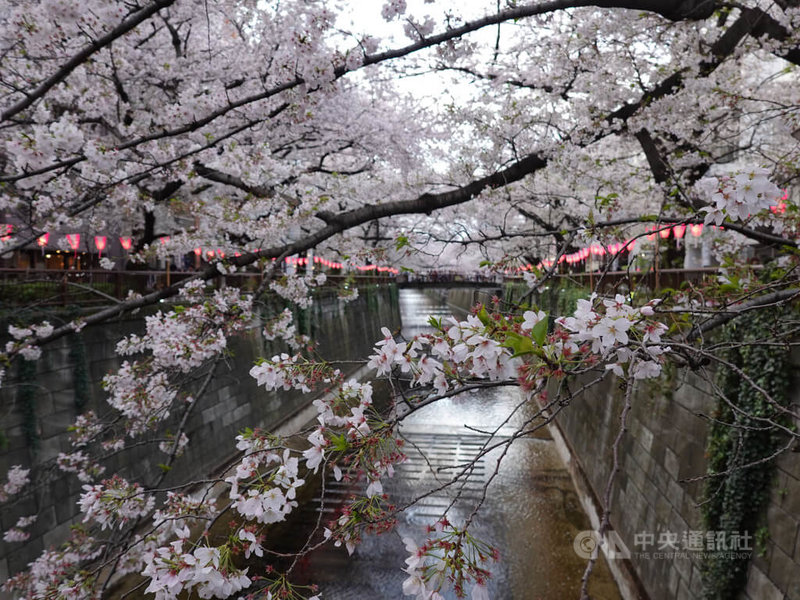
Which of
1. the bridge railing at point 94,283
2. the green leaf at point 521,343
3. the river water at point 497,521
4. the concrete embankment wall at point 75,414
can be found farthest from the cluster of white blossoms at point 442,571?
the bridge railing at point 94,283

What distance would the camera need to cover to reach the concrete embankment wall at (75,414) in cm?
661

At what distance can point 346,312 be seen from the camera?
14.6m

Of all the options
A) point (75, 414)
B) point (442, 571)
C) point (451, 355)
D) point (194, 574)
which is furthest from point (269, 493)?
point (75, 414)

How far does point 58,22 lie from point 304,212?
3.22 meters

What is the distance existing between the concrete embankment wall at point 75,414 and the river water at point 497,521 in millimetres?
3191

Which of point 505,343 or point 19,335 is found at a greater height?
point 505,343

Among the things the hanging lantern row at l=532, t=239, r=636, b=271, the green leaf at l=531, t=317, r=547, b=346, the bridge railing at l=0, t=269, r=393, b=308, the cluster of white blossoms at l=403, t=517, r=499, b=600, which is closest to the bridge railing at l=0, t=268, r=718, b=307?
the bridge railing at l=0, t=269, r=393, b=308

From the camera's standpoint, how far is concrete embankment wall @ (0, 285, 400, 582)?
6.61 m

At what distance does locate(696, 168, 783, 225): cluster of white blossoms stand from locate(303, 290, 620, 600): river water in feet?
11.7

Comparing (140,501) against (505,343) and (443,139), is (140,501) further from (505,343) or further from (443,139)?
(443,139)

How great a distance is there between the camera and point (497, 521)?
9492 mm

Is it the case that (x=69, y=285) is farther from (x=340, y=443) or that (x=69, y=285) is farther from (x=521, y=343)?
(x=521, y=343)

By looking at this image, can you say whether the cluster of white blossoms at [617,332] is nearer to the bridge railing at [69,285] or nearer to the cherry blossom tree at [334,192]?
the cherry blossom tree at [334,192]

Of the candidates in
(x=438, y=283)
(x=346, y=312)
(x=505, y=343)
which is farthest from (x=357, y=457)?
(x=438, y=283)
